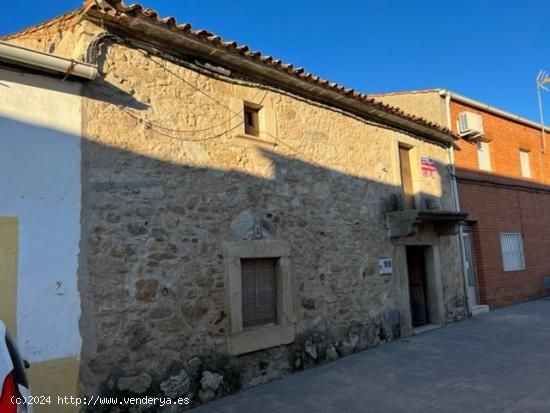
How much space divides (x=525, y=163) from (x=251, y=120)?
34.2ft

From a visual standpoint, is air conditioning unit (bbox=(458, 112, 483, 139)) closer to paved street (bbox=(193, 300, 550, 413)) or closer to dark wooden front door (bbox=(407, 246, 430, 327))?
dark wooden front door (bbox=(407, 246, 430, 327))

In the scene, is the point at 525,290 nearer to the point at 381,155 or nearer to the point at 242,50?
the point at 381,155

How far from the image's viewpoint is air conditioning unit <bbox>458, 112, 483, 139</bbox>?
10938 millimetres

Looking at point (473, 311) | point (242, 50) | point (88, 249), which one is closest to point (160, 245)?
point (88, 249)

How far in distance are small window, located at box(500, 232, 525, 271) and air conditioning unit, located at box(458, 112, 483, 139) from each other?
9.25ft

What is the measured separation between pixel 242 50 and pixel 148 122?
1.70 meters

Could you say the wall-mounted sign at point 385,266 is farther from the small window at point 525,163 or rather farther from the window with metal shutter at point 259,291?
the small window at point 525,163

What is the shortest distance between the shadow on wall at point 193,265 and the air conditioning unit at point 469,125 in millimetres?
5158

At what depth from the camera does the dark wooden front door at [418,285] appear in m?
9.51

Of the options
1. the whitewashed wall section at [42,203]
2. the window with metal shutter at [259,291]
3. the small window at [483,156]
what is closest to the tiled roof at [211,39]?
the whitewashed wall section at [42,203]

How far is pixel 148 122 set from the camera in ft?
16.6

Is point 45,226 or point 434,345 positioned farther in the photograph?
point 434,345

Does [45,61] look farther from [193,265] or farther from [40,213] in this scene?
[193,265]

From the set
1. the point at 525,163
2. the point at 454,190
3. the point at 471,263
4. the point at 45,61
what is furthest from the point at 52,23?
the point at 525,163
